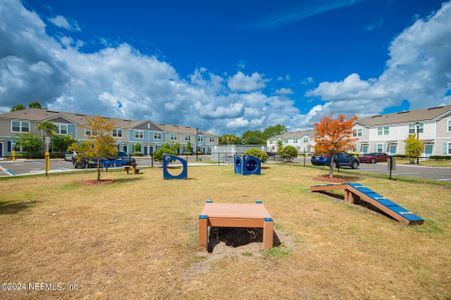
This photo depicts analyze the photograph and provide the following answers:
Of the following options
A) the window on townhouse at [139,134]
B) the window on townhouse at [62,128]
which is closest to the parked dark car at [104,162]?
the window on townhouse at [62,128]

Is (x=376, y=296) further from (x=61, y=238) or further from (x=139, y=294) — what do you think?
(x=61, y=238)

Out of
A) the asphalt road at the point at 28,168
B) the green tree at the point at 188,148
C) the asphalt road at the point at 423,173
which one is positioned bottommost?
the asphalt road at the point at 28,168

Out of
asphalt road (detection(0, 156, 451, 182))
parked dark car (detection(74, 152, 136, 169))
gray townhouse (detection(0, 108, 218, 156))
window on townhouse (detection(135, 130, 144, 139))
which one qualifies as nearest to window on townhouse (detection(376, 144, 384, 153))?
asphalt road (detection(0, 156, 451, 182))

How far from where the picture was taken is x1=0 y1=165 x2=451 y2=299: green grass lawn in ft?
9.42

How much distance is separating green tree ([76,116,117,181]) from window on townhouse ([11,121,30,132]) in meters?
36.2

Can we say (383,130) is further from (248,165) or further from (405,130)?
(248,165)

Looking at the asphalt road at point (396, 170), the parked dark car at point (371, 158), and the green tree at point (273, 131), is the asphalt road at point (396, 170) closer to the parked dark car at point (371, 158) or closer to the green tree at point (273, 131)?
the parked dark car at point (371, 158)

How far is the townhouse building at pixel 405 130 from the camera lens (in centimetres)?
3103

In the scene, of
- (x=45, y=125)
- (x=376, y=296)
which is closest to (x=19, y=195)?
(x=376, y=296)

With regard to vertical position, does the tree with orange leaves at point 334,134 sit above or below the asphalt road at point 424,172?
above

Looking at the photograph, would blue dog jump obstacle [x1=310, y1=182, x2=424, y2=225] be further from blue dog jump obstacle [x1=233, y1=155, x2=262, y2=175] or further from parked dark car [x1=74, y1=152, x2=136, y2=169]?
parked dark car [x1=74, y1=152, x2=136, y2=169]

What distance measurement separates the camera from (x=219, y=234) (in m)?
4.77

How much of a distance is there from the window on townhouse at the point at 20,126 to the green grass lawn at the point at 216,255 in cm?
4085

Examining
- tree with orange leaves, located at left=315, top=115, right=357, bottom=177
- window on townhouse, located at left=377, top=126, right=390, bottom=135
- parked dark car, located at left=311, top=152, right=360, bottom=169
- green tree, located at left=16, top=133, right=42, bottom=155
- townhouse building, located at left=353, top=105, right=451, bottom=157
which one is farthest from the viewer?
window on townhouse, located at left=377, top=126, right=390, bottom=135
